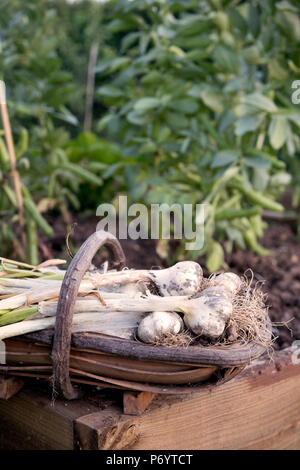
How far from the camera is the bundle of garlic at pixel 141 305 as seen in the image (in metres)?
0.95

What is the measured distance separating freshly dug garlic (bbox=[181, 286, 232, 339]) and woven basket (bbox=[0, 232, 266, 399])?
0.09 ft

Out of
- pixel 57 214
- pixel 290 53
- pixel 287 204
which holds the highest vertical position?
pixel 290 53

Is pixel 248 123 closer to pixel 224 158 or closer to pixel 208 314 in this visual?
pixel 224 158

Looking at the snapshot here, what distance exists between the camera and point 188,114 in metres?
2.05

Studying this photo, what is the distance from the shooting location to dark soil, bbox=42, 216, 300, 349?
1.71 meters

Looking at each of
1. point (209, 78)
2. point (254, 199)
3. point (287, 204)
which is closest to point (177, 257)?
point (254, 199)

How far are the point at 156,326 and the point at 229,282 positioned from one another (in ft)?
0.65

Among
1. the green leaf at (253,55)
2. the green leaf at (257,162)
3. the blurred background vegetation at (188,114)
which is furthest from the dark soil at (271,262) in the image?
the green leaf at (253,55)

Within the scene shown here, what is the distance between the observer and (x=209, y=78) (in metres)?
2.23

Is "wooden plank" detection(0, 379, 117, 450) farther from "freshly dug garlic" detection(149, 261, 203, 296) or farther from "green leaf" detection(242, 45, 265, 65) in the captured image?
"green leaf" detection(242, 45, 265, 65)

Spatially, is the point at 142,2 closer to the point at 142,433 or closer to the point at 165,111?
the point at 165,111

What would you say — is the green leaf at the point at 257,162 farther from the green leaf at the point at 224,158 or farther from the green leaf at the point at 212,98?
the green leaf at the point at 212,98

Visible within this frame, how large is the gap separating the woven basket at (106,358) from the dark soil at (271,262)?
588 mm
